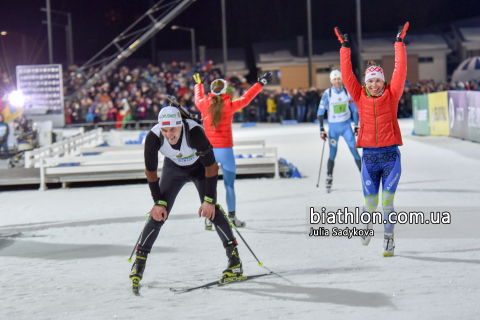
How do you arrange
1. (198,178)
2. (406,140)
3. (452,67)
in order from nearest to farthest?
1. (198,178)
2. (406,140)
3. (452,67)

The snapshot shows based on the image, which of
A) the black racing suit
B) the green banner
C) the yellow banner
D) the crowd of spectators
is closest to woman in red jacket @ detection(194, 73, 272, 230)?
the black racing suit

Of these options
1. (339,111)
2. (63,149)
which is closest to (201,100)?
(339,111)

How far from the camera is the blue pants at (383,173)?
5.97 metres

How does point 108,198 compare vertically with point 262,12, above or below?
below

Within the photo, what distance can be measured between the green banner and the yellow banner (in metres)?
0.21

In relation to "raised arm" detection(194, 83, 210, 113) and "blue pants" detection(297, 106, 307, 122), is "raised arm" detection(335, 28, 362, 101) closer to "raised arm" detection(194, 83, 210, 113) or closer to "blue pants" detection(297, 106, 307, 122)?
"raised arm" detection(194, 83, 210, 113)

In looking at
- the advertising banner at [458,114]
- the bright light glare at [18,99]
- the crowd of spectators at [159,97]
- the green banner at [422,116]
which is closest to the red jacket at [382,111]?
the advertising banner at [458,114]

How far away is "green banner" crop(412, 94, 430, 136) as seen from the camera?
21672mm

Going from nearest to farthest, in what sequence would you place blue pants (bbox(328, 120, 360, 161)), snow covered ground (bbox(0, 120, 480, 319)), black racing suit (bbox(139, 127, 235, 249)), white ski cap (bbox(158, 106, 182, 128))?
snow covered ground (bbox(0, 120, 480, 319)) → white ski cap (bbox(158, 106, 182, 128)) → black racing suit (bbox(139, 127, 235, 249)) → blue pants (bbox(328, 120, 360, 161))

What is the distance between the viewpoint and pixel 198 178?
5.54 meters

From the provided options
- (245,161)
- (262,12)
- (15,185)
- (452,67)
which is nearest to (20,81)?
(15,185)

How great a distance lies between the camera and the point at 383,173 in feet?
19.9

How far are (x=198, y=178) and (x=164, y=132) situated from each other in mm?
730

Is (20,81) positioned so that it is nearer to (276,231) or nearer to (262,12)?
(276,231)
